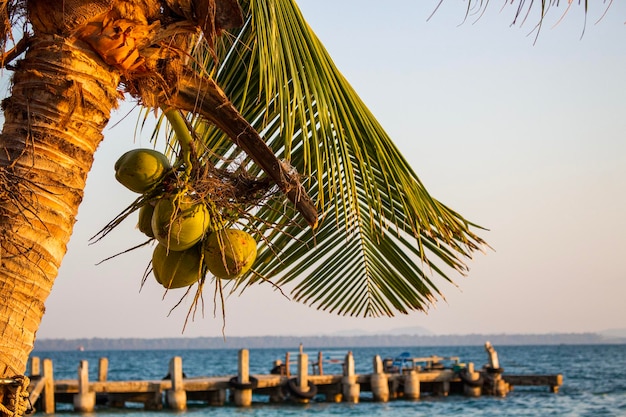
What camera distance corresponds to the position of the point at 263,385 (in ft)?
87.1

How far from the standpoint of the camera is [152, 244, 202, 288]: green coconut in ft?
8.00

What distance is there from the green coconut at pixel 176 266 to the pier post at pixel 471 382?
94.8 feet

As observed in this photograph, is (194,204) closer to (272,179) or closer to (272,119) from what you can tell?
(272,179)

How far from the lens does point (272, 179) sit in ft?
8.81

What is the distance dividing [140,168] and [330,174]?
2.87 feet

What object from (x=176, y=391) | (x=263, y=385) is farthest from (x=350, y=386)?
(x=176, y=391)

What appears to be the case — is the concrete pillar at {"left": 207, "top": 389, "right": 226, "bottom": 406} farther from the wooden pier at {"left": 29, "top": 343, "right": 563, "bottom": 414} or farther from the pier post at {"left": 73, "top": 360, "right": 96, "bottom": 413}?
the pier post at {"left": 73, "top": 360, "right": 96, "bottom": 413}

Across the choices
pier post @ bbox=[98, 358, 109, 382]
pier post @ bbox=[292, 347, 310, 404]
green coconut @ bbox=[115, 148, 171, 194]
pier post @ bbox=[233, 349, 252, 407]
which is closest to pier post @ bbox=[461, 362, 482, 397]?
pier post @ bbox=[292, 347, 310, 404]

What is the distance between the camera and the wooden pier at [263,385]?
24.5 m

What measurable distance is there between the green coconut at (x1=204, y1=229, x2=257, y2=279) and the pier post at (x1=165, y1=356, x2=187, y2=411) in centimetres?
2260

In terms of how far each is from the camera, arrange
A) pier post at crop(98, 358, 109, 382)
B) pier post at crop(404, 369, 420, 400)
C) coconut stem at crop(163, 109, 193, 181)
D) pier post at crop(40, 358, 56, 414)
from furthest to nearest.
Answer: pier post at crop(404, 369, 420, 400), pier post at crop(98, 358, 109, 382), pier post at crop(40, 358, 56, 414), coconut stem at crop(163, 109, 193, 181)

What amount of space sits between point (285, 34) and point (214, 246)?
3.77ft

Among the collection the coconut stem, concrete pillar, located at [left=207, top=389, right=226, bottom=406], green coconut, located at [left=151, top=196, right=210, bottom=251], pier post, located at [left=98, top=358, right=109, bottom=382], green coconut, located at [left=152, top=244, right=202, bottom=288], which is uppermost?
the coconut stem

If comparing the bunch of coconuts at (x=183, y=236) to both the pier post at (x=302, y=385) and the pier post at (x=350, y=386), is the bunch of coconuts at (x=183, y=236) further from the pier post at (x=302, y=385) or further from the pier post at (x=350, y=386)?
the pier post at (x=350, y=386)
